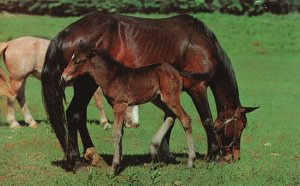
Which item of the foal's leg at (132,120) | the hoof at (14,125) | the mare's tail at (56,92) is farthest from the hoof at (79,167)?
the hoof at (14,125)

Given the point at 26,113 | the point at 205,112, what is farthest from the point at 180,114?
the point at 26,113

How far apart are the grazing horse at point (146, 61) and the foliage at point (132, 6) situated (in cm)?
2242

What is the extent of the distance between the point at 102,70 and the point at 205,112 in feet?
6.42

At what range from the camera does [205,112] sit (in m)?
10.7

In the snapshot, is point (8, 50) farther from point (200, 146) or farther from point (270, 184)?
point (270, 184)

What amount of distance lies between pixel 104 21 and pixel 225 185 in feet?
10.4

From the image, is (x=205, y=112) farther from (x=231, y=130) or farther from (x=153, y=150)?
(x=153, y=150)

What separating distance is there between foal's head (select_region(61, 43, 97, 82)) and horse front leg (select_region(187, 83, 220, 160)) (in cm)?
185

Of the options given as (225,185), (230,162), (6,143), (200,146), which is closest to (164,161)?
(230,162)

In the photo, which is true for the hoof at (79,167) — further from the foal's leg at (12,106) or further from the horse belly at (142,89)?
the foal's leg at (12,106)

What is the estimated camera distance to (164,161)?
35.3 feet

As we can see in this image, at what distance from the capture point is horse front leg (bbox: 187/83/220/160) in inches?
417

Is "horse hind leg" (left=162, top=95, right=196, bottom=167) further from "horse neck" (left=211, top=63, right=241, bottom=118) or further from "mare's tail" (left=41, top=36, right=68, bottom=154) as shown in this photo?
"mare's tail" (left=41, top=36, right=68, bottom=154)

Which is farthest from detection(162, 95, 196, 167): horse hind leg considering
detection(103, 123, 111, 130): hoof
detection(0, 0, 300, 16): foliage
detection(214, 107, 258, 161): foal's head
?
detection(0, 0, 300, 16): foliage
